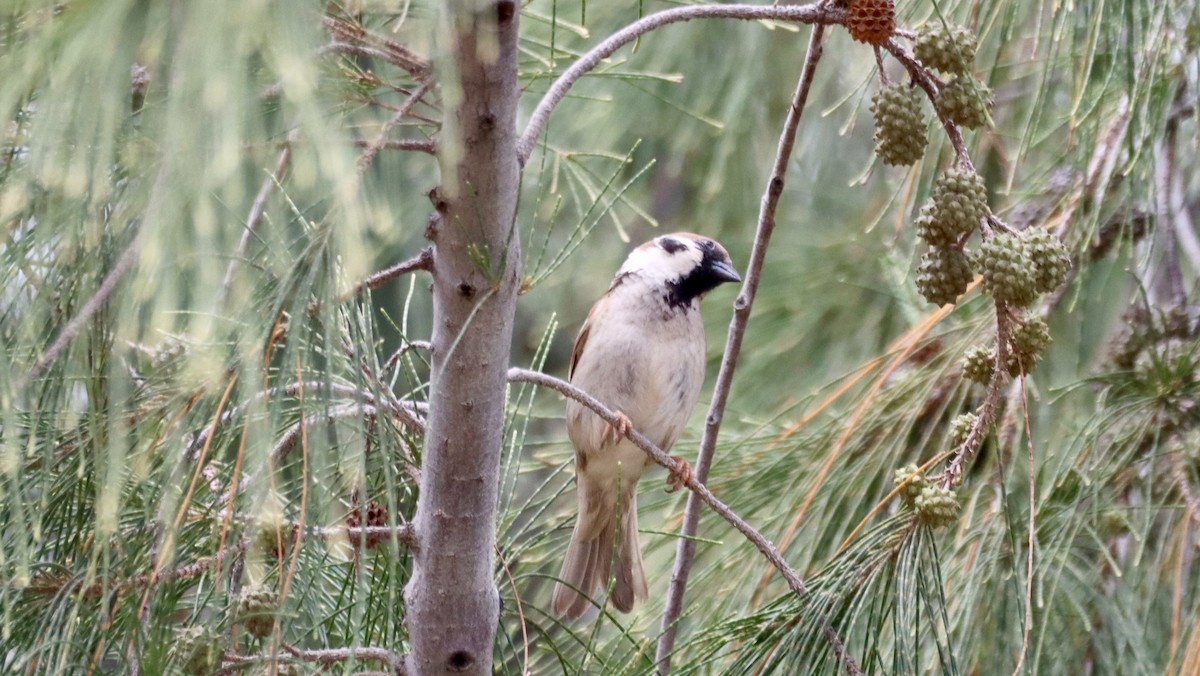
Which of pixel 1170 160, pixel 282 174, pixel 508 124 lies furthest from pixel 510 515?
pixel 1170 160

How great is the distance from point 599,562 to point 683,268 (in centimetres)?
67

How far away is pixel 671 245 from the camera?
9.24ft

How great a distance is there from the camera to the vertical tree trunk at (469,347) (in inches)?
39.1

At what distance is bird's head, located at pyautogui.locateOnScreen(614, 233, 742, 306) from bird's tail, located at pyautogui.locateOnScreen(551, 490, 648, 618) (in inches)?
18.6

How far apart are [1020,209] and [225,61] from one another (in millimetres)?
1914

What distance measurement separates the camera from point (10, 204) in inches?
31.5

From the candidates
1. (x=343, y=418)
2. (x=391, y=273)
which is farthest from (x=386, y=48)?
(x=343, y=418)

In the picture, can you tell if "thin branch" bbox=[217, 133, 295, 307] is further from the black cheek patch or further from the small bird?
the black cheek patch

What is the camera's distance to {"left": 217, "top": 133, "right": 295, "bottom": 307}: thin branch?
881mm

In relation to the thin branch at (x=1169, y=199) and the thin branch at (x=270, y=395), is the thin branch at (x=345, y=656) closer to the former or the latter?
the thin branch at (x=270, y=395)

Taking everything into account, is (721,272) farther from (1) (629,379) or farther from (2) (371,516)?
(2) (371,516)

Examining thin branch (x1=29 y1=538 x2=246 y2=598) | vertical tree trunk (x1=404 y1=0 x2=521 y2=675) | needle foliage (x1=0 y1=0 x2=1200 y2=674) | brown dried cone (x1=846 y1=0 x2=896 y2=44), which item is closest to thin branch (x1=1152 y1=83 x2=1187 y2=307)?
needle foliage (x1=0 y1=0 x2=1200 y2=674)

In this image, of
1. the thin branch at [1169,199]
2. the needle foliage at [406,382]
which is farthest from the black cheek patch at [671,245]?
the thin branch at [1169,199]

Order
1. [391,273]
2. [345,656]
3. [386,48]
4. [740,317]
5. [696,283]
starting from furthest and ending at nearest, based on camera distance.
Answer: [696,283], [740,317], [345,656], [391,273], [386,48]
